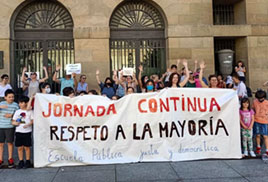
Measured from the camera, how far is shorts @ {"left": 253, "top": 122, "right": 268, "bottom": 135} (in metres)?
6.61

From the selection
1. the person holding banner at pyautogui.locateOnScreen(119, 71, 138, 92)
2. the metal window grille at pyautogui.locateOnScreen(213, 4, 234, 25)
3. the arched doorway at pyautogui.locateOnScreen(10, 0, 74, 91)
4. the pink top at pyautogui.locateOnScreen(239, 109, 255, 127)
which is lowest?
the pink top at pyautogui.locateOnScreen(239, 109, 255, 127)

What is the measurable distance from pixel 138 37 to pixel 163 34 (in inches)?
43.6

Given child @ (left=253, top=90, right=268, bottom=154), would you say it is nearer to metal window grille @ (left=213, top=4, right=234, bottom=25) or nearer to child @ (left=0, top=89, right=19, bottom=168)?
child @ (left=0, top=89, right=19, bottom=168)

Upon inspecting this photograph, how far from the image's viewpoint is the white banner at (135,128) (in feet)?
20.0

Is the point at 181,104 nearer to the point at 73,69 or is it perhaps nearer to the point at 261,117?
the point at 261,117

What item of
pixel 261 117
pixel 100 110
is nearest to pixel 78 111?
pixel 100 110

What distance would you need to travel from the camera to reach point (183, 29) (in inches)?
449

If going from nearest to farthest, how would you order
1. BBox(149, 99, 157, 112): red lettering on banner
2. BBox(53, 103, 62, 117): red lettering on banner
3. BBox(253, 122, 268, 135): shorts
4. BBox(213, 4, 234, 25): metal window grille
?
BBox(53, 103, 62, 117): red lettering on banner
BBox(149, 99, 157, 112): red lettering on banner
BBox(253, 122, 268, 135): shorts
BBox(213, 4, 234, 25): metal window grille

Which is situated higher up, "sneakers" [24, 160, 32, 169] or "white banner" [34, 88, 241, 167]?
"white banner" [34, 88, 241, 167]

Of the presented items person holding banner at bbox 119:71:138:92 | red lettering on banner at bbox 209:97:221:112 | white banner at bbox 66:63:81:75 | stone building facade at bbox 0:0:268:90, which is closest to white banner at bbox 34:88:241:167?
red lettering on banner at bbox 209:97:221:112

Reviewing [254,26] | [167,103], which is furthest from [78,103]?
[254,26]

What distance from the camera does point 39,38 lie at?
444 inches

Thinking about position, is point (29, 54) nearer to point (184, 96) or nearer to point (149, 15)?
point (149, 15)

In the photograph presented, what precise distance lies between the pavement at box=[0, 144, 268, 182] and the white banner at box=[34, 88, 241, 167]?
28 centimetres
